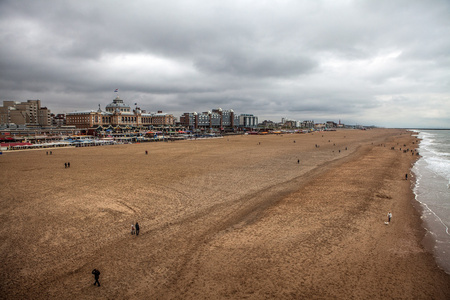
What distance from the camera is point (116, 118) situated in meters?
113

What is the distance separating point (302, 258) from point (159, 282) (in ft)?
18.8

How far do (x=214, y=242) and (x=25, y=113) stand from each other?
397ft

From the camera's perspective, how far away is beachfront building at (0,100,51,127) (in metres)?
95.0

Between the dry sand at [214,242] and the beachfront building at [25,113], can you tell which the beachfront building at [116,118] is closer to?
the beachfront building at [25,113]

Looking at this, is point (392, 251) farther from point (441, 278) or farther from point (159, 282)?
point (159, 282)

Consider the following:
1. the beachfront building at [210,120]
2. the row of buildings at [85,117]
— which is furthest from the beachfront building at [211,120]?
the row of buildings at [85,117]

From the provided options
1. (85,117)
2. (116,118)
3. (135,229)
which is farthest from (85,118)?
(135,229)

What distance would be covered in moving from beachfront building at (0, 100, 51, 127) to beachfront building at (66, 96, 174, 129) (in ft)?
33.5

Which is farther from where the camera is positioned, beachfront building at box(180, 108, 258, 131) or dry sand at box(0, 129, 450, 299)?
beachfront building at box(180, 108, 258, 131)

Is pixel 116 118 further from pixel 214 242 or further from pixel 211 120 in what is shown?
pixel 214 242

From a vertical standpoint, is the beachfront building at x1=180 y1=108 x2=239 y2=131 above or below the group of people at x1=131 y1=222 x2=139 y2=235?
above

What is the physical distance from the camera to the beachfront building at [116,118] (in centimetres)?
10638

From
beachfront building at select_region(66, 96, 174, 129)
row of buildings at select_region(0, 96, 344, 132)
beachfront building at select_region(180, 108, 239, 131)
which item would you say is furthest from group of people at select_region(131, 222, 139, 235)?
beachfront building at select_region(180, 108, 239, 131)

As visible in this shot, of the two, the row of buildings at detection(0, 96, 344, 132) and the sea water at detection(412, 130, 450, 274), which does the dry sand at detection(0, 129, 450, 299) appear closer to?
the sea water at detection(412, 130, 450, 274)
